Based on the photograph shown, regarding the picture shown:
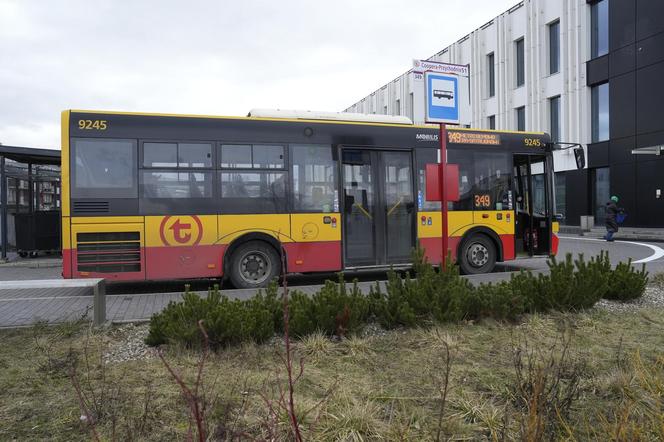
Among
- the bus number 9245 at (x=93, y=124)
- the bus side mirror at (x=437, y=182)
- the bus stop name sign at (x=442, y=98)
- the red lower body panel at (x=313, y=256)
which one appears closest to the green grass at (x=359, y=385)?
the bus side mirror at (x=437, y=182)

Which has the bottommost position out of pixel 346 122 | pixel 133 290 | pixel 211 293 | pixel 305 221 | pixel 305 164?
pixel 133 290

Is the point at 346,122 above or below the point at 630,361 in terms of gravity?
above

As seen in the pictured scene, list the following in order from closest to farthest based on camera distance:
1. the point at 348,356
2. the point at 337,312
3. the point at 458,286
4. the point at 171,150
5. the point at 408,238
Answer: the point at 348,356 → the point at 337,312 → the point at 458,286 → the point at 171,150 → the point at 408,238

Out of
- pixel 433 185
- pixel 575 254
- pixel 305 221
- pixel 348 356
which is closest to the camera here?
pixel 348 356

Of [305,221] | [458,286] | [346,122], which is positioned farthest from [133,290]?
[458,286]

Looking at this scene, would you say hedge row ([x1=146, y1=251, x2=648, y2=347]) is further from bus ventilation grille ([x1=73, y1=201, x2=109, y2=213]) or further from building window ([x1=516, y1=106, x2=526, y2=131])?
building window ([x1=516, y1=106, x2=526, y2=131])

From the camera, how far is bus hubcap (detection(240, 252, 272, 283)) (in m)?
8.56

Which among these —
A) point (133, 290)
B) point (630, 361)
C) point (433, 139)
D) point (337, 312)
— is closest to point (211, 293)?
point (337, 312)

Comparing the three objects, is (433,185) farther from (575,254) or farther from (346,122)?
(575,254)

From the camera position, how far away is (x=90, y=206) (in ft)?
25.7

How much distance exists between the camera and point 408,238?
959cm

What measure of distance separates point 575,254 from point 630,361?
11.3 metres

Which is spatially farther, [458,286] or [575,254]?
[575,254]

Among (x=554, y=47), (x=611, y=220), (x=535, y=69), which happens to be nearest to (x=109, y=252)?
(x=611, y=220)
